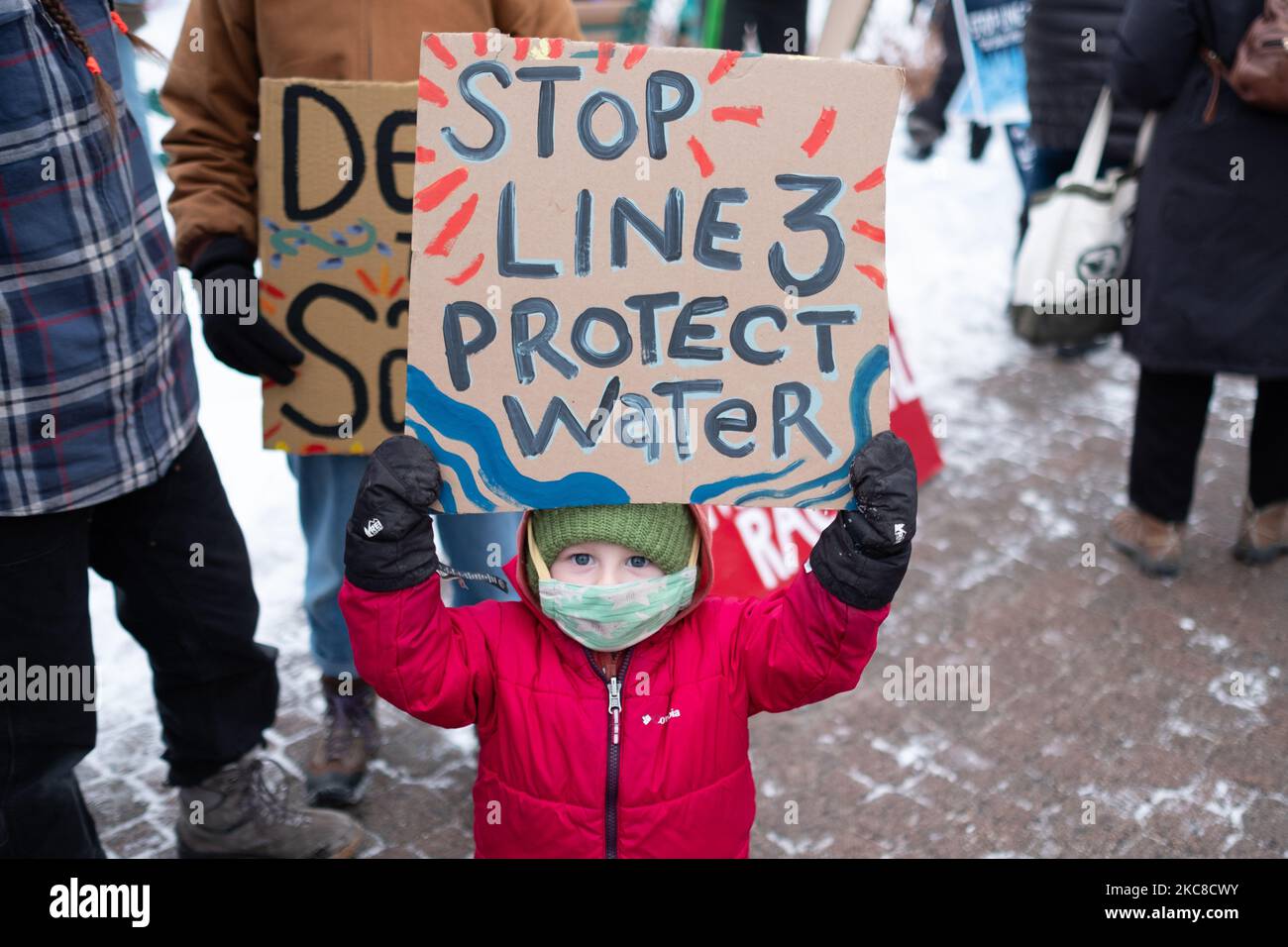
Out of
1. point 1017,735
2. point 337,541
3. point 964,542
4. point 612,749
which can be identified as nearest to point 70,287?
point 337,541

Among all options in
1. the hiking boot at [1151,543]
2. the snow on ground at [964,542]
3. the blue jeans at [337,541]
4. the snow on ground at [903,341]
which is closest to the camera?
the blue jeans at [337,541]

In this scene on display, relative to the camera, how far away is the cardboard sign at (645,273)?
1948 mm

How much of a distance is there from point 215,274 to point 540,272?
3.76 ft

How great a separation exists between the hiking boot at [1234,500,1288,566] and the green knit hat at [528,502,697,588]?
2.95 meters

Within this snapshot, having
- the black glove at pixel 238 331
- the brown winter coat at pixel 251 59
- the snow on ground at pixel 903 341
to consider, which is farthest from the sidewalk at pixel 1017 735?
the brown winter coat at pixel 251 59

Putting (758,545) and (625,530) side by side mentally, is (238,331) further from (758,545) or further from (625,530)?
(758,545)

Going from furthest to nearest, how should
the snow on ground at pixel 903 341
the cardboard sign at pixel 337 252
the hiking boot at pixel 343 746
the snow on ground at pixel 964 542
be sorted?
the snow on ground at pixel 903 341 < the snow on ground at pixel 964 542 < the hiking boot at pixel 343 746 < the cardboard sign at pixel 337 252

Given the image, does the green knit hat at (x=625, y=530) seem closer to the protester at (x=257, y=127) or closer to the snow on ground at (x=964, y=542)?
the protester at (x=257, y=127)

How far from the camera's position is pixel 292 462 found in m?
3.26

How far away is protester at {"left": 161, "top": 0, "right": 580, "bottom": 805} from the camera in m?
2.79

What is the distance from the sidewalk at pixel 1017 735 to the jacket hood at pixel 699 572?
3.92 ft

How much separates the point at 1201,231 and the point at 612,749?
2785mm

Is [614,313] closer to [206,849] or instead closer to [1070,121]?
[206,849]

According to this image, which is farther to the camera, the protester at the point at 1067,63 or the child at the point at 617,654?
the protester at the point at 1067,63
